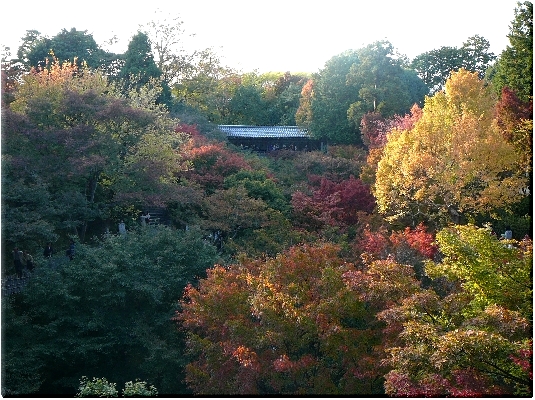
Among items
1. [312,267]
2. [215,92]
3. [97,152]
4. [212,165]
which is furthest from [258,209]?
[215,92]

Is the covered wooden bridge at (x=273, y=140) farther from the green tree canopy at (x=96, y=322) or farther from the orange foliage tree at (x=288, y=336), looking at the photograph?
the orange foliage tree at (x=288, y=336)

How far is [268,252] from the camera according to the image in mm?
18828

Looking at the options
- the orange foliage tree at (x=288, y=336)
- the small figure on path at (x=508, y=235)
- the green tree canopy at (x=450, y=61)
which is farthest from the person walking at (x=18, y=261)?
the green tree canopy at (x=450, y=61)

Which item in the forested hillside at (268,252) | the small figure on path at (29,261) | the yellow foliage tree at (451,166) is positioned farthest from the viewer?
the yellow foliage tree at (451,166)

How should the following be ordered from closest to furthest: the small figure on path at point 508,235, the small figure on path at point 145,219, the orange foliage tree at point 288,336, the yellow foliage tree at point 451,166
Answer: the orange foliage tree at point 288,336 → the small figure on path at point 508,235 → the yellow foliage tree at point 451,166 → the small figure on path at point 145,219

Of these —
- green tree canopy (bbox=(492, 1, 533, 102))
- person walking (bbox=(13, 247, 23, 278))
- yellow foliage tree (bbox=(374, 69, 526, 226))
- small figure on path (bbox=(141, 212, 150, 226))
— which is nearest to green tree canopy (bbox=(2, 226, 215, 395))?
person walking (bbox=(13, 247, 23, 278))

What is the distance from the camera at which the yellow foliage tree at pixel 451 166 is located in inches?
741

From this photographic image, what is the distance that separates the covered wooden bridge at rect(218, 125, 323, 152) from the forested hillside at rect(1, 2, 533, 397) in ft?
15.7

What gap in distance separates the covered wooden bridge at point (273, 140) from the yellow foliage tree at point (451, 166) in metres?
11.8

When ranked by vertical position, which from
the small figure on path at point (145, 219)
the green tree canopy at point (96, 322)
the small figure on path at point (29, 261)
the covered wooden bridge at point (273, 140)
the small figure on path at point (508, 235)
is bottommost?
the green tree canopy at point (96, 322)

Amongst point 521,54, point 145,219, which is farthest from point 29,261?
point 521,54

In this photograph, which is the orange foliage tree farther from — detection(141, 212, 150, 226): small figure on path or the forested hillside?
detection(141, 212, 150, 226): small figure on path

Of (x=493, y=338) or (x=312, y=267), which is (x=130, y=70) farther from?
(x=493, y=338)

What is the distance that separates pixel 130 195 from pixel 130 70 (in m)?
13.7
